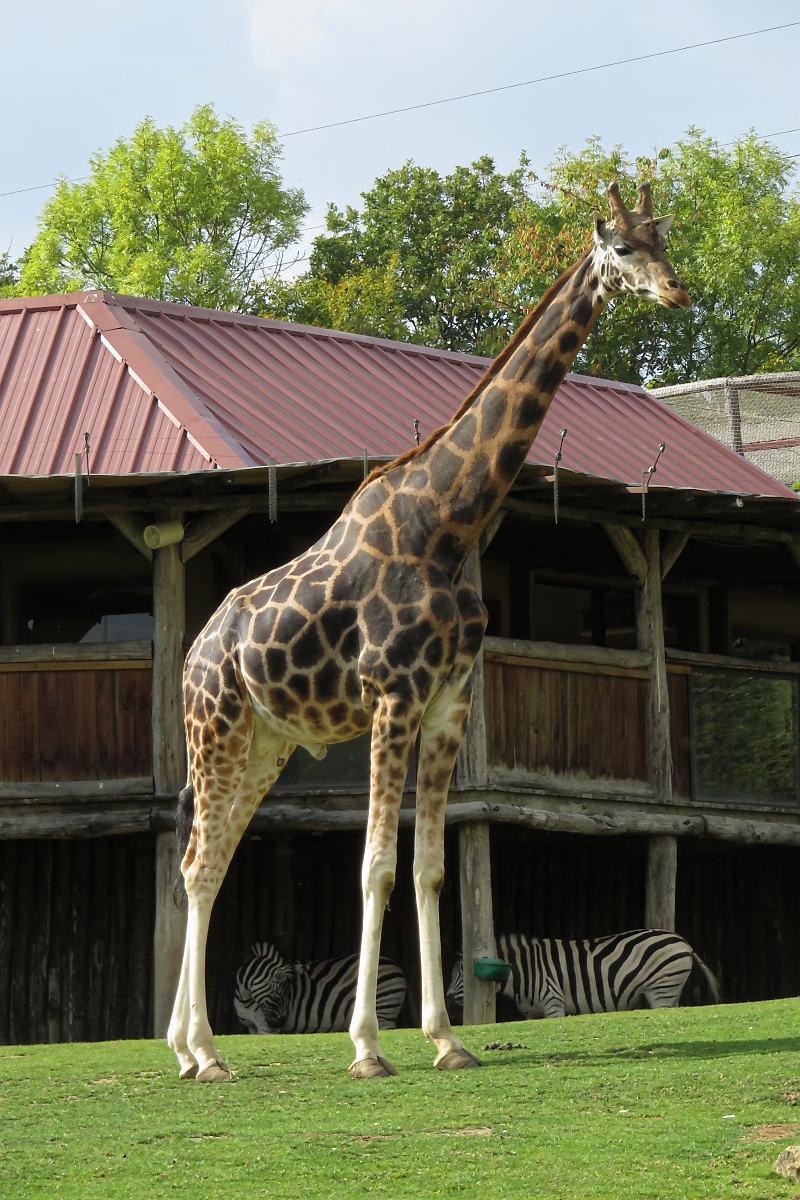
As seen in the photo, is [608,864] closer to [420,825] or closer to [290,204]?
[420,825]

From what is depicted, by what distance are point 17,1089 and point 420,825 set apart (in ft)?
7.76

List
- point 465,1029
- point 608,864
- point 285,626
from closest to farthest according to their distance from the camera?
point 285,626 < point 465,1029 < point 608,864

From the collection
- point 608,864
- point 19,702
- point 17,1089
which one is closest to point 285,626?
point 17,1089

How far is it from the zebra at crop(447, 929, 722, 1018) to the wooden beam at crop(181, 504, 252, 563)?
13.6 feet

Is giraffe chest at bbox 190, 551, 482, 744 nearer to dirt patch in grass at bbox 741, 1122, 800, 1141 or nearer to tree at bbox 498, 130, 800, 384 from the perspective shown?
dirt patch in grass at bbox 741, 1122, 800, 1141

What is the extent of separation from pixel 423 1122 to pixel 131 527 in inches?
297

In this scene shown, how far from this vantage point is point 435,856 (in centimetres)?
878

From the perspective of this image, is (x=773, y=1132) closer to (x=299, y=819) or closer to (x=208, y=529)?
(x=299, y=819)

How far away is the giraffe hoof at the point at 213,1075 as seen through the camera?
335 inches

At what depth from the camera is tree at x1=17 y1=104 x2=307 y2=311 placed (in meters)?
33.7

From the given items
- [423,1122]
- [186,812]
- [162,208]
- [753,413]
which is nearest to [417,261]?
[162,208]

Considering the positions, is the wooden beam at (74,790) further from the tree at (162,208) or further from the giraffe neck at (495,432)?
the tree at (162,208)

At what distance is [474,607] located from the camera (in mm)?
8898

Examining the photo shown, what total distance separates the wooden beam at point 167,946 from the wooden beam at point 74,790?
470 mm
